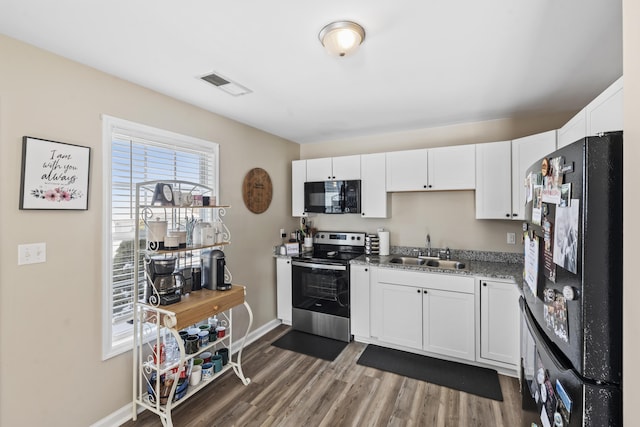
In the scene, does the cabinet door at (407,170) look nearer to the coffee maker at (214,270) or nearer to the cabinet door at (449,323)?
the cabinet door at (449,323)

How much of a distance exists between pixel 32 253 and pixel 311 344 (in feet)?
8.07

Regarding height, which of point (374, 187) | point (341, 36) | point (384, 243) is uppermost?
point (341, 36)

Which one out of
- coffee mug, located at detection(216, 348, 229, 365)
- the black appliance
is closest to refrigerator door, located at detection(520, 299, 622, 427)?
coffee mug, located at detection(216, 348, 229, 365)

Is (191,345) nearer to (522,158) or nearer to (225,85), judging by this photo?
(225,85)

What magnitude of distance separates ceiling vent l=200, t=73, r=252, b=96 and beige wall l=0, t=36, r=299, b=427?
523 millimetres

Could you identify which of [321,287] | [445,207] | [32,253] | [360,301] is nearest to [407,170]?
[445,207]

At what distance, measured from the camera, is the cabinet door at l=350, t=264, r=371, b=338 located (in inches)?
121

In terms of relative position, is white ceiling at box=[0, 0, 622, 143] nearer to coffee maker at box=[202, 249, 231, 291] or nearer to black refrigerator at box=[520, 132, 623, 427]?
black refrigerator at box=[520, 132, 623, 427]

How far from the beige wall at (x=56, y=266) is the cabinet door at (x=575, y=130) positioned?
2.91 metres

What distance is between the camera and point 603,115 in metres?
1.46

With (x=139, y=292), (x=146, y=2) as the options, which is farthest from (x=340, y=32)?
(x=139, y=292)

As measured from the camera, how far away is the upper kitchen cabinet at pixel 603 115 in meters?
1.30

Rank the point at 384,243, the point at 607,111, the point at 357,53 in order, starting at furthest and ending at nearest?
1. the point at 384,243
2. the point at 357,53
3. the point at 607,111

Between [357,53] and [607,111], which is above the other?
[357,53]
